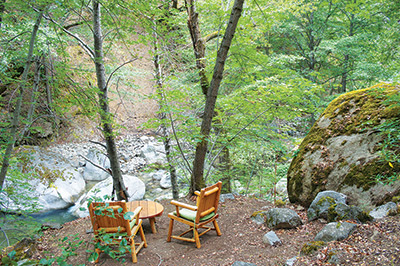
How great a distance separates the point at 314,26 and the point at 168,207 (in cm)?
878

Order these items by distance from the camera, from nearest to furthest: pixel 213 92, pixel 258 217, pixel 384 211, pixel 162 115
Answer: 1. pixel 384 211
2. pixel 258 217
3. pixel 213 92
4. pixel 162 115

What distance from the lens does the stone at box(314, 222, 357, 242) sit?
99.0 inches

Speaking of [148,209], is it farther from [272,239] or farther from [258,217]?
[272,239]

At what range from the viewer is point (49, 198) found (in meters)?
7.89

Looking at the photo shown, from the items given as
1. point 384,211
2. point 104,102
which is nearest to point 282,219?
point 384,211

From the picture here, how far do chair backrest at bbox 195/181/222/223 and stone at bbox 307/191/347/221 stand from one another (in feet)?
4.42

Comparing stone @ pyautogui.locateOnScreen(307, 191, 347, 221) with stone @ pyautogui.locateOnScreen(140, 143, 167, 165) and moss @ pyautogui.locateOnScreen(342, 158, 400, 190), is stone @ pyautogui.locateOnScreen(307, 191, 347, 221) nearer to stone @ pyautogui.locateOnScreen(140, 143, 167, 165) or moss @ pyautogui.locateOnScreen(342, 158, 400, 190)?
moss @ pyautogui.locateOnScreen(342, 158, 400, 190)

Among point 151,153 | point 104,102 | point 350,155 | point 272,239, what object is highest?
point 104,102

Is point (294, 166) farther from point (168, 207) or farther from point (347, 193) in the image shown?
point (168, 207)

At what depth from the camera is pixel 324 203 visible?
331cm

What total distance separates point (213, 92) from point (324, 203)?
2599 mm

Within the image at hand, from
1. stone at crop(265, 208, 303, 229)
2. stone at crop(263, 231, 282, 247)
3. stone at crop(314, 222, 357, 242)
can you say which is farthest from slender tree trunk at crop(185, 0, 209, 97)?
stone at crop(314, 222, 357, 242)

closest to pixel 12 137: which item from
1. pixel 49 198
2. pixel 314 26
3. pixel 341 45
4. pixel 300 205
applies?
pixel 300 205

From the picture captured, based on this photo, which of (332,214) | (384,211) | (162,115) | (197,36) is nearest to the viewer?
(384,211)
